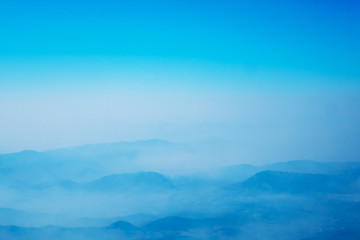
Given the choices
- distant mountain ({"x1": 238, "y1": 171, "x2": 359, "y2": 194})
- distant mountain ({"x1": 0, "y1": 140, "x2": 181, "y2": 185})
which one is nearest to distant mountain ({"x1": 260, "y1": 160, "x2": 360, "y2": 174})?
distant mountain ({"x1": 238, "y1": 171, "x2": 359, "y2": 194})

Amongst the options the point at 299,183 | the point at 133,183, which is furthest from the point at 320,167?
the point at 133,183

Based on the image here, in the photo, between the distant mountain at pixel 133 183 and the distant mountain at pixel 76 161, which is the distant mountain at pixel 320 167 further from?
the distant mountain at pixel 133 183

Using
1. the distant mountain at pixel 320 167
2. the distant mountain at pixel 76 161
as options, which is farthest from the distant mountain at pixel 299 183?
the distant mountain at pixel 76 161

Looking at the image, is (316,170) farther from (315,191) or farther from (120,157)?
(120,157)

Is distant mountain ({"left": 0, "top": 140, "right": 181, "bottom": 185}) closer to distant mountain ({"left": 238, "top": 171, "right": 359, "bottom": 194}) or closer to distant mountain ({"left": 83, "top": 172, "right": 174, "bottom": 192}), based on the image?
distant mountain ({"left": 83, "top": 172, "right": 174, "bottom": 192})

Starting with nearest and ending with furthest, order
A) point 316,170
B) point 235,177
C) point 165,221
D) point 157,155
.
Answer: point 165,221 < point 316,170 < point 235,177 < point 157,155

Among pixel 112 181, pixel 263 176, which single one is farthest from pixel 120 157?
pixel 263 176
